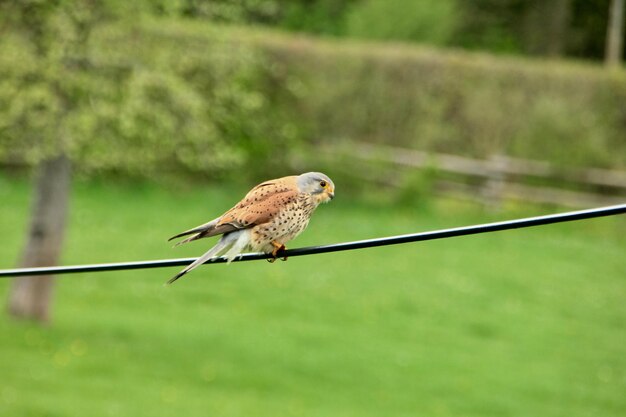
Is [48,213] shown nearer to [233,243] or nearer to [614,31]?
[233,243]

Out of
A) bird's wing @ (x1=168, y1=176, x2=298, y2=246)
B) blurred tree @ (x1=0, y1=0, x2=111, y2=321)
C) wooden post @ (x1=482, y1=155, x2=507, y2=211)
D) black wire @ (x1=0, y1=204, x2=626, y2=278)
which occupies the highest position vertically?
black wire @ (x1=0, y1=204, x2=626, y2=278)

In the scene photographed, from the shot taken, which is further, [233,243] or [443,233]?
[233,243]

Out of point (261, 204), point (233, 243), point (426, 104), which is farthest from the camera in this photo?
point (426, 104)

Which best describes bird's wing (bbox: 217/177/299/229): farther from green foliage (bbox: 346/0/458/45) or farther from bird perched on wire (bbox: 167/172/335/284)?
green foliage (bbox: 346/0/458/45)

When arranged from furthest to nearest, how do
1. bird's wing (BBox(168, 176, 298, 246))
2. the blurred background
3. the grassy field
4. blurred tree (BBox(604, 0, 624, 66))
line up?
blurred tree (BBox(604, 0, 624, 66)) < the grassy field < the blurred background < bird's wing (BBox(168, 176, 298, 246))

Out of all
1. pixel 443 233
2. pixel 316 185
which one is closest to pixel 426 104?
pixel 316 185

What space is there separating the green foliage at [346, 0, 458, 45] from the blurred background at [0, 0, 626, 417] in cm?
728

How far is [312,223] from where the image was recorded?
79.8 feet

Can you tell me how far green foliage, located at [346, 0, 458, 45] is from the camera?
35250 millimetres

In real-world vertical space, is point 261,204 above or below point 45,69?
above

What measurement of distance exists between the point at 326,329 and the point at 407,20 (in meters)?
20.4

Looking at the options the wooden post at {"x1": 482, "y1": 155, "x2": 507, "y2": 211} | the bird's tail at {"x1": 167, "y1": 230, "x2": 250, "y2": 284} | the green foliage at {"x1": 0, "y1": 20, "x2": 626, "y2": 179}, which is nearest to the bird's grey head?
the bird's tail at {"x1": 167, "y1": 230, "x2": 250, "y2": 284}

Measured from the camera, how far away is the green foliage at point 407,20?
116ft

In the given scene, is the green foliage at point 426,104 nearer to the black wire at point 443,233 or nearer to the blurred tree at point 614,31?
the blurred tree at point 614,31
